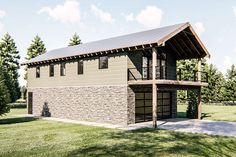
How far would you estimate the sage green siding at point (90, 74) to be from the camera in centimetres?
2105

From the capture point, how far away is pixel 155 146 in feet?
42.1

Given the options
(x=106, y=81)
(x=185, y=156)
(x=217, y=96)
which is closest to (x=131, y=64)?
(x=106, y=81)

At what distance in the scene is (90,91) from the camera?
2367 cm

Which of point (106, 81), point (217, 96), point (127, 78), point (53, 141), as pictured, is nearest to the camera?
point (53, 141)

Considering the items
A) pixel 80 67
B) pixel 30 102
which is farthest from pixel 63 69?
pixel 30 102

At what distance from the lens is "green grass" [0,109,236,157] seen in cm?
1154

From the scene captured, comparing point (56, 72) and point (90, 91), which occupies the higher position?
point (56, 72)

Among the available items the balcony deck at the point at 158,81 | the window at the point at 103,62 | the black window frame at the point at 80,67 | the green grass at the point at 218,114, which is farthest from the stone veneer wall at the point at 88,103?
the green grass at the point at 218,114

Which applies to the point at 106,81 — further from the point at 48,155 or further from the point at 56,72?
the point at 48,155

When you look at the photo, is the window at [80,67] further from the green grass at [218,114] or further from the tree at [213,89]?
the tree at [213,89]

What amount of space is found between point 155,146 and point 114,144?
204 centimetres

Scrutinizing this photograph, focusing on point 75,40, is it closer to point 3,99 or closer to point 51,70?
point 51,70

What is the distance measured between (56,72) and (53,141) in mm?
14701

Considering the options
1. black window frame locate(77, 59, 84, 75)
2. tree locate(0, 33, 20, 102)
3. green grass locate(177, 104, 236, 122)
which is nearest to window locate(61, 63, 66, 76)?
black window frame locate(77, 59, 84, 75)
